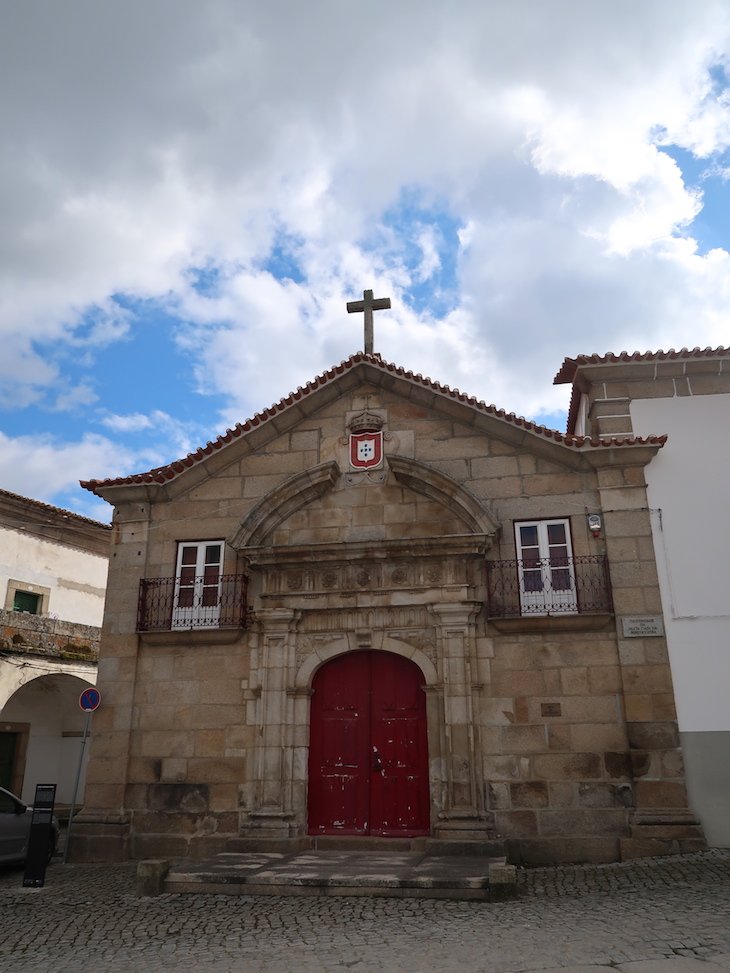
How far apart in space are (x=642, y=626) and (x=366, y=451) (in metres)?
4.53

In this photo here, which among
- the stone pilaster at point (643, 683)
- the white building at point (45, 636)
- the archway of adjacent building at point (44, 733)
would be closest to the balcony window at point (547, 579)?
the stone pilaster at point (643, 683)

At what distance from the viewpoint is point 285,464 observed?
11.9m

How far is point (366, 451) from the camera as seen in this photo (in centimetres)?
1171

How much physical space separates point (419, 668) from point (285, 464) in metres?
3.63

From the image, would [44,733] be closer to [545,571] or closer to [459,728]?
[459,728]

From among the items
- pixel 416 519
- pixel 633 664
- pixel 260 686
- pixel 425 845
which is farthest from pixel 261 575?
pixel 633 664

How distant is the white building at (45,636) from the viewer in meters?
16.7

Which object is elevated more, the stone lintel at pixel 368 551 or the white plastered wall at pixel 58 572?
the white plastered wall at pixel 58 572

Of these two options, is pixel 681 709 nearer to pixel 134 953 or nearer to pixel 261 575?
pixel 261 575

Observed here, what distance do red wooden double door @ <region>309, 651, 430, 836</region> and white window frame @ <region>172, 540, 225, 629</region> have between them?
6.01ft

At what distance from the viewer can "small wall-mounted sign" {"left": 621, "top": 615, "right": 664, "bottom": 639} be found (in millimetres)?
10047

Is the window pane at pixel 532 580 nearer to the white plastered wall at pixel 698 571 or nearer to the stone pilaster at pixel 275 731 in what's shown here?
the white plastered wall at pixel 698 571

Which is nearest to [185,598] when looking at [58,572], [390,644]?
[390,644]

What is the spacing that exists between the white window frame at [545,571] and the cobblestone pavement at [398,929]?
317 cm
